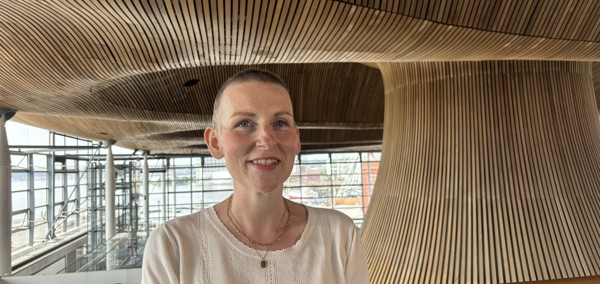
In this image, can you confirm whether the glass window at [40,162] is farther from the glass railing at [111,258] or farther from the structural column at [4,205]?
the structural column at [4,205]

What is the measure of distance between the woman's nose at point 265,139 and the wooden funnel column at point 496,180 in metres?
3.51

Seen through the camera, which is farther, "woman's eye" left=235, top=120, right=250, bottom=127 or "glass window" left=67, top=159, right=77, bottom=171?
"glass window" left=67, top=159, right=77, bottom=171

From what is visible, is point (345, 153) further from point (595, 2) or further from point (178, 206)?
point (595, 2)

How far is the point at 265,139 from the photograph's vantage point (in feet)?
3.66

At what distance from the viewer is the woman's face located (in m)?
1.12

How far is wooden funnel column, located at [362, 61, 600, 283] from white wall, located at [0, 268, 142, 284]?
5397 millimetres

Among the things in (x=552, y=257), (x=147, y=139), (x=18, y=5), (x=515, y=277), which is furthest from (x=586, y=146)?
(x=147, y=139)

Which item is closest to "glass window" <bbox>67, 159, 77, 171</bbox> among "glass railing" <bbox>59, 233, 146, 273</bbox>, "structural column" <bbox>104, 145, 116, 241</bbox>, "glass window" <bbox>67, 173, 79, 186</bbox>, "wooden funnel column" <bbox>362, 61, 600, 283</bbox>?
"glass window" <bbox>67, 173, 79, 186</bbox>

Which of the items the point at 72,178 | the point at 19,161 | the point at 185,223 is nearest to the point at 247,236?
the point at 185,223

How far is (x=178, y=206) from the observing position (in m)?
21.3

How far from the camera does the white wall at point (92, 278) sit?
27.2 feet

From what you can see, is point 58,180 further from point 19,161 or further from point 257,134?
point 257,134

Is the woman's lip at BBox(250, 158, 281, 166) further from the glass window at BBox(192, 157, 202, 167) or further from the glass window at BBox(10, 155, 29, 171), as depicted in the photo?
the glass window at BBox(192, 157, 202, 167)

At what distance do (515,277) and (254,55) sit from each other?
8.54ft
